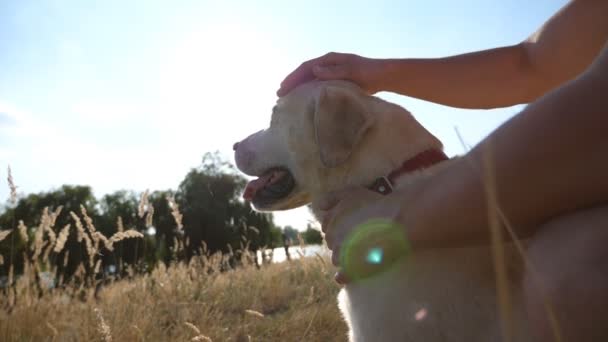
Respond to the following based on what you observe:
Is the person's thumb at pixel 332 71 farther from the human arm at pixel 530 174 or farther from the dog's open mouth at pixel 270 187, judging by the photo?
the human arm at pixel 530 174

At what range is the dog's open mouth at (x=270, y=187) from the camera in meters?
2.89

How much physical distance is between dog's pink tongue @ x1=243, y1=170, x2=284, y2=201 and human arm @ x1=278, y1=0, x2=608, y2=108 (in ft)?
1.98

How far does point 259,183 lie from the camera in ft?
9.93

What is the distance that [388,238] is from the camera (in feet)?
5.79

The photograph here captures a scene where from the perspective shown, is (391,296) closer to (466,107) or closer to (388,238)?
(388,238)

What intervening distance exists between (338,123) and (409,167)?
0.46 meters

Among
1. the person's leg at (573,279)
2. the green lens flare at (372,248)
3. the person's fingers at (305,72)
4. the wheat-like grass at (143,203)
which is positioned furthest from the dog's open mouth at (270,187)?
the person's leg at (573,279)

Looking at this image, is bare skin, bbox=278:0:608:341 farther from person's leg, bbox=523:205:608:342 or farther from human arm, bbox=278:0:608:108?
human arm, bbox=278:0:608:108

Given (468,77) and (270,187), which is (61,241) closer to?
(270,187)

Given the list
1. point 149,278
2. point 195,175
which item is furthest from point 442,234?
point 195,175

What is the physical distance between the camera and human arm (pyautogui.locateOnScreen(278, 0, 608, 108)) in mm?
Answer: 2738

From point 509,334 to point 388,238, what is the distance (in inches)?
21.2

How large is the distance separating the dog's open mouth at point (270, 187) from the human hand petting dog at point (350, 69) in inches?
27.0

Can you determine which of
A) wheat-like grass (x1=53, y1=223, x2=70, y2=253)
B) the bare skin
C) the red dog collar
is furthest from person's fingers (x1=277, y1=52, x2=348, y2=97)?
wheat-like grass (x1=53, y1=223, x2=70, y2=253)
